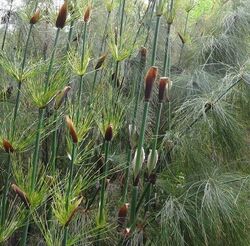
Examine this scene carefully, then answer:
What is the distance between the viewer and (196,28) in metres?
2.21

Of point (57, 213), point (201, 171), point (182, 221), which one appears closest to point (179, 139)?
point (201, 171)

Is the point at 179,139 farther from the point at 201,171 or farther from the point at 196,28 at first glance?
the point at 196,28

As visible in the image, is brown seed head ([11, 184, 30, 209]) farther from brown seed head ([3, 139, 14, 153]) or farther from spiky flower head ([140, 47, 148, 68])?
spiky flower head ([140, 47, 148, 68])

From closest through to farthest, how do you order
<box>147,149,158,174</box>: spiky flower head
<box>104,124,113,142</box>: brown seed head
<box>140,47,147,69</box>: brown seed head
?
1. <box>104,124,113,142</box>: brown seed head
2. <box>147,149,158,174</box>: spiky flower head
3. <box>140,47,147,69</box>: brown seed head

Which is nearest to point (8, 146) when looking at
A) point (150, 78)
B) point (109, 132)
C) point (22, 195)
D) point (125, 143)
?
point (22, 195)

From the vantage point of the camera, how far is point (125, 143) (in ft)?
5.36

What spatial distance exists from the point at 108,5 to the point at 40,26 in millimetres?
618

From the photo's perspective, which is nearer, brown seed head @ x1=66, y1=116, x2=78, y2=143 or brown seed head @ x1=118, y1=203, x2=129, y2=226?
brown seed head @ x1=66, y1=116, x2=78, y2=143

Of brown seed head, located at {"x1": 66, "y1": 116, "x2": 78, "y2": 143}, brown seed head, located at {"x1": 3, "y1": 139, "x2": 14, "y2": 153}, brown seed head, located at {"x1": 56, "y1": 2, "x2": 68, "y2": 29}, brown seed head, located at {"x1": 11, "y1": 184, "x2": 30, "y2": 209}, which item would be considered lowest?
brown seed head, located at {"x1": 11, "y1": 184, "x2": 30, "y2": 209}

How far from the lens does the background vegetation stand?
43.0 inches

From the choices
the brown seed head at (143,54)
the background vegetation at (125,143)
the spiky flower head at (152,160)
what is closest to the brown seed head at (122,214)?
the background vegetation at (125,143)

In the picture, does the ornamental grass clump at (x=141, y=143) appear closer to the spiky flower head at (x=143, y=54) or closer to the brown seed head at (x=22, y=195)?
the spiky flower head at (x=143, y=54)

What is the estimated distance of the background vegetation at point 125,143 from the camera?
1093 mm

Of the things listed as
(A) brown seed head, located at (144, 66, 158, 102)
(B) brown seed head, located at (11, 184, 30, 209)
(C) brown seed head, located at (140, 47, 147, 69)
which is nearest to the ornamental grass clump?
(A) brown seed head, located at (144, 66, 158, 102)
